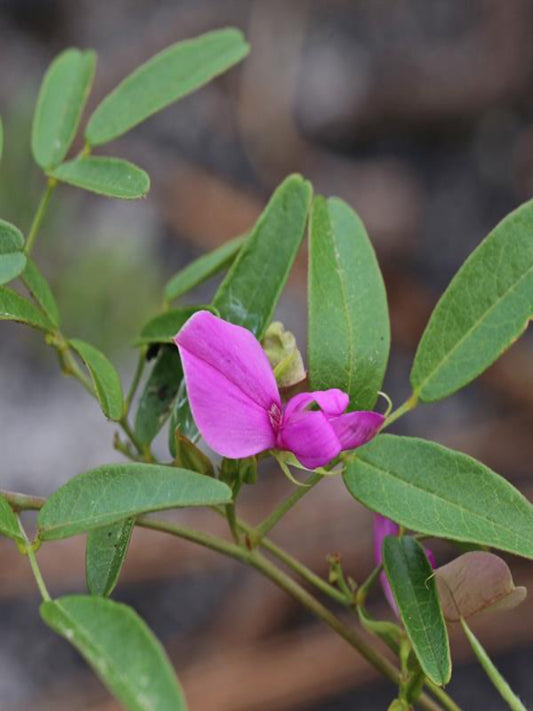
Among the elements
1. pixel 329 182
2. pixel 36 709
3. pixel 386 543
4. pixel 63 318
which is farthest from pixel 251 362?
pixel 329 182

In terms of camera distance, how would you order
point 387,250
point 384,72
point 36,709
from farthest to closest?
1. point 384,72
2. point 387,250
3. point 36,709

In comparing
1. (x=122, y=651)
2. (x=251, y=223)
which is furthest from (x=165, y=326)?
(x=251, y=223)

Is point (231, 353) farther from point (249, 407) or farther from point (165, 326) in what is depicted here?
point (165, 326)

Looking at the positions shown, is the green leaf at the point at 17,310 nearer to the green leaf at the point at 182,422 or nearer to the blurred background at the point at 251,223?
the green leaf at the point at 182,422

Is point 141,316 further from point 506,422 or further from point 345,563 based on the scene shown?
point 506,422

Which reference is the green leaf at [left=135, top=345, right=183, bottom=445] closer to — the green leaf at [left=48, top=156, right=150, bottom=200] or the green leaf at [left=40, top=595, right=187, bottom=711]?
the green leaf at [left=48, top=156, right=150, bottom=200]

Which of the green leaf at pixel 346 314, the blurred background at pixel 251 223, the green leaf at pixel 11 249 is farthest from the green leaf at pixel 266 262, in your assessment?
the blurred background at pixel 251 223
